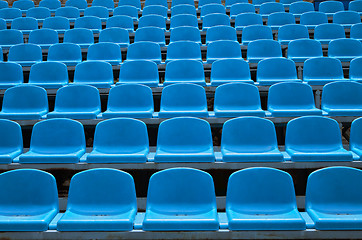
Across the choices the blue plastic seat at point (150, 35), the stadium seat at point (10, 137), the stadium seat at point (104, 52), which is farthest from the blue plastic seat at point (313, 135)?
the blue plastic seat at point (150, 35)

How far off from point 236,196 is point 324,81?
2080 mm

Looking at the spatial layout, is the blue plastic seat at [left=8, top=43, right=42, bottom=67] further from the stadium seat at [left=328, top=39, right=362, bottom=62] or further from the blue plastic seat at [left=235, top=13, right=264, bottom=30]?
the stadium seat at [left=328, top=39, right=362, bottom=62]

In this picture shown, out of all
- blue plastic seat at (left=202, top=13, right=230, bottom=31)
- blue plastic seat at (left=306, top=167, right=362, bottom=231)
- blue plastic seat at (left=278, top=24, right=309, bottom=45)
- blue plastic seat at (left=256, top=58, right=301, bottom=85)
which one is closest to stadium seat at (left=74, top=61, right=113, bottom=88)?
blue plastic seat at (left=256, top=58, right=301, bottom=85)

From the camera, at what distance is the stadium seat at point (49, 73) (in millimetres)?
4105

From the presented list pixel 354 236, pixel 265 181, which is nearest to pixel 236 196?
pixel 265 181

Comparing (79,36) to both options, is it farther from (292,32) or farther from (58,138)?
(292,32)

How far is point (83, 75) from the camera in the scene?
13.5 feet

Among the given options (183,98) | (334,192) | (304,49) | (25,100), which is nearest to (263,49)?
(304,49)

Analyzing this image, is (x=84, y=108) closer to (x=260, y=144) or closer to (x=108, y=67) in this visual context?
(x=108, y=67)

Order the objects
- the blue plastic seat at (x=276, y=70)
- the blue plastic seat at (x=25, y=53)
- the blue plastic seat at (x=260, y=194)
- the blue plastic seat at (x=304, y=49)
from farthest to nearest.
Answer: the blue plastic seat at (x=25, y=53), the blue plastic seat at (x=304, y=49), the blue plastic seat at (x=276, y=70), the blue plastic seat at (x=260, y=194)

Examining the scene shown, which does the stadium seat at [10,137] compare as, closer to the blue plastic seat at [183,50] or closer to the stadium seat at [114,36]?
the blue plastic seat at [183,50]

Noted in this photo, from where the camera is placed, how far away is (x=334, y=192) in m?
2.39

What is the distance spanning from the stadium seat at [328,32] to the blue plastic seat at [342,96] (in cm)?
160

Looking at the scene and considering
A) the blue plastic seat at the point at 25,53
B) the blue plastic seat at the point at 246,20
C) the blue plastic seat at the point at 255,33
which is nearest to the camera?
the blue plastic seat at the point at 25,53
